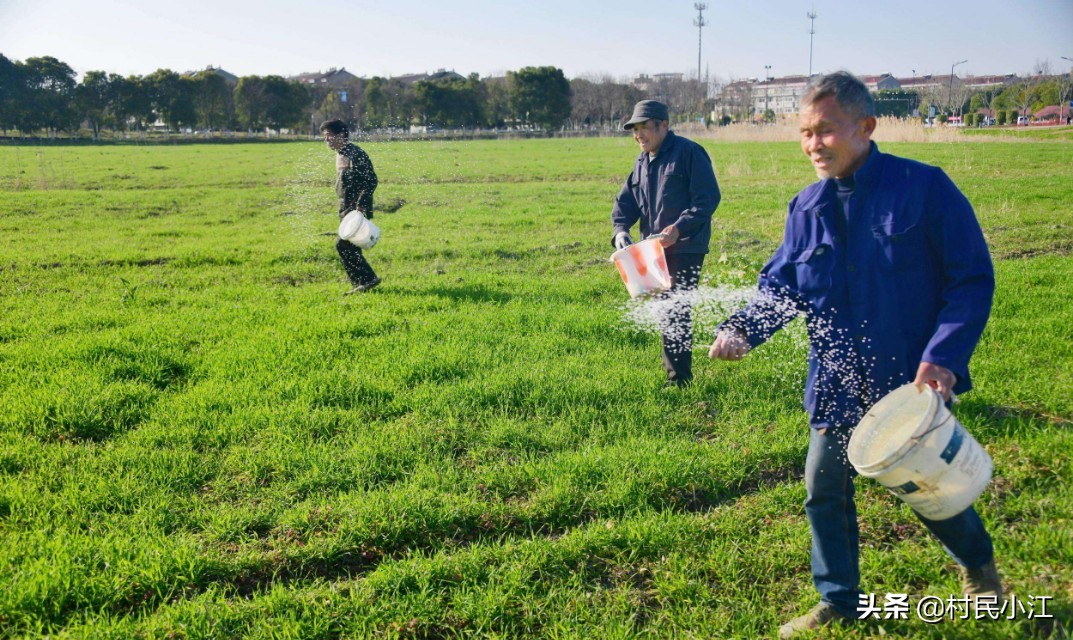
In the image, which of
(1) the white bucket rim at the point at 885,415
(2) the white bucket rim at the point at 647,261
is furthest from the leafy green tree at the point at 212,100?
(1) the white bucket rim at the point at 885,415

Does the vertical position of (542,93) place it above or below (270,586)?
above

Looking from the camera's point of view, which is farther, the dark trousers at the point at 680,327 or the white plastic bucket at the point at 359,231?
the white plastic bucket at the point at 359,231

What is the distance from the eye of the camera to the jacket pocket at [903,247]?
8.36ft

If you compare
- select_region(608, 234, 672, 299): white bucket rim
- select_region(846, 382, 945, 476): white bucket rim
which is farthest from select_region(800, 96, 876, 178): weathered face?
select_region(608, 234, 672, 299): white bucket rim

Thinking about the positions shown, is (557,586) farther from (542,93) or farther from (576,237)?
(542,93)

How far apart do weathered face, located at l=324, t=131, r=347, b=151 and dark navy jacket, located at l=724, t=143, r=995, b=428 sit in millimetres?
6684

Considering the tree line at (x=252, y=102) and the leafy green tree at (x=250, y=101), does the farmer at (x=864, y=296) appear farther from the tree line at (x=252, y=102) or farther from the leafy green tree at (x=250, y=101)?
the leafy green tree at (x=250, y=101)

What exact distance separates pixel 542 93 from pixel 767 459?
92602mm

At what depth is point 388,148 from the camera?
30438 millimetres

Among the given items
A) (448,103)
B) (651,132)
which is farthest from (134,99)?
(651,132)

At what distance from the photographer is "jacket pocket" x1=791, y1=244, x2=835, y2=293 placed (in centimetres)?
272

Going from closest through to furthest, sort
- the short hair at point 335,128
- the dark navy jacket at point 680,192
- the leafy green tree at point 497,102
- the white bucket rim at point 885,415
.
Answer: the white bucket rim at point 885,415
the dark navy jacket at point 680,192
the short hair at point 335,128
the leafy green tree at point 497,102

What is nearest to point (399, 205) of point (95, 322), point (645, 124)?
point (95, 322)

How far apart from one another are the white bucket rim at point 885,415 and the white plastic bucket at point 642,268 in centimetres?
247
